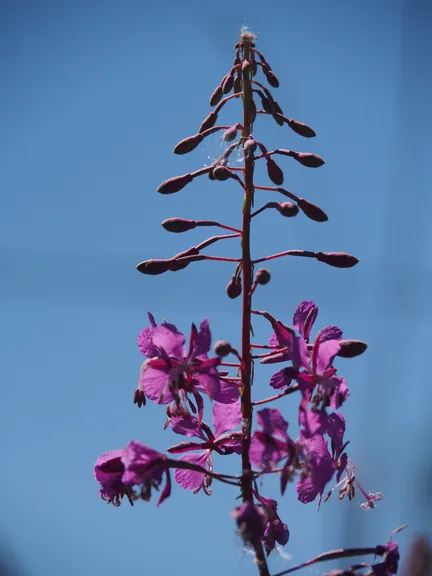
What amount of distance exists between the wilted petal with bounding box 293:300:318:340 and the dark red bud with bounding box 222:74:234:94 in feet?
4.28

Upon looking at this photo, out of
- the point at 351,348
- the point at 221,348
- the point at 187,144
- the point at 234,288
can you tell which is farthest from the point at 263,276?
the point at 187,144

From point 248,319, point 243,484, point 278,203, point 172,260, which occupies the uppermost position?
point 278,203

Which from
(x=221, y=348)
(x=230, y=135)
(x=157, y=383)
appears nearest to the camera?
(x=221, y=348)

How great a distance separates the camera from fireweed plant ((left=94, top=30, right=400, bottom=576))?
3.44 m

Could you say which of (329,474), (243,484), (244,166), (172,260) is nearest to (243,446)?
(243,484)

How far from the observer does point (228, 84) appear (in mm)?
4316

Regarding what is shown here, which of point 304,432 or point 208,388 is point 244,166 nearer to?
point 208,388

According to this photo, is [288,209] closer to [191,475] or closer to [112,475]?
[191,475]

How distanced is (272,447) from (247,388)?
375mm

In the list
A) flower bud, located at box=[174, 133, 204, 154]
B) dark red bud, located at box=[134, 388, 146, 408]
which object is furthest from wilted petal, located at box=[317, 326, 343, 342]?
flower bud, located at box=[174, 133, 204, 154]

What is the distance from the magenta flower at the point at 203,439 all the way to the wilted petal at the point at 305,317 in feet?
1.78

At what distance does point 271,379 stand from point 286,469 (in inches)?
27.9

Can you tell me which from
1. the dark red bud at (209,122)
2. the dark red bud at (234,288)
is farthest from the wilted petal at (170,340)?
the dark red bud at (209,122)

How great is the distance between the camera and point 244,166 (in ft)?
13.3
